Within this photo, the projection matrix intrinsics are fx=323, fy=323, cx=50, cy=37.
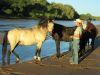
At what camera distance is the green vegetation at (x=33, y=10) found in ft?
284

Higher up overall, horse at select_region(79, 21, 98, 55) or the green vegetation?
horse at select_region(79, 21, 98, 55)

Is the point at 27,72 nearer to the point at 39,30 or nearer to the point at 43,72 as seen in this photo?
the point at 43,72

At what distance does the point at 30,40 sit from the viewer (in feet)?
43.9

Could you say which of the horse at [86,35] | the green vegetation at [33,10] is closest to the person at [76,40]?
the horse at [86,35]

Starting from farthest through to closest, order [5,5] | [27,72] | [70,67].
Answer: [5,5]
[70,67]
[27,72]

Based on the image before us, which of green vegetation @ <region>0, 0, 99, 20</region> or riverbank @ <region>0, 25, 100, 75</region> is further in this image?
green vegetation @ <region>0, 0, 99, 20</region>

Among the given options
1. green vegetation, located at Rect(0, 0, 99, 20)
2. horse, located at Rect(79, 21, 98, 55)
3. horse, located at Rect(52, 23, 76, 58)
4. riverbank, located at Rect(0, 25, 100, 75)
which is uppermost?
horse, located at Rect(52, 23, 76, 58)

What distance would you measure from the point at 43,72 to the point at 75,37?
272 cm

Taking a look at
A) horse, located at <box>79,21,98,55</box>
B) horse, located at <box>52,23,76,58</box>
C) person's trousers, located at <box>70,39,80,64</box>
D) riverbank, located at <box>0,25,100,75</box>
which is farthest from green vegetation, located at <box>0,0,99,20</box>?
person's trousers, located at <box>70,39,80,64</box>

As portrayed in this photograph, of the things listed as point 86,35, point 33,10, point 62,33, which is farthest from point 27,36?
point 33,10

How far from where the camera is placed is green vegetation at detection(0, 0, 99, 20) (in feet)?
284

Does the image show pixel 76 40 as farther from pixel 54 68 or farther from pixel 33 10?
pixel 33 10

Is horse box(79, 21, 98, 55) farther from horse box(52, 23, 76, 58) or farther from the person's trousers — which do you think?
the person's trousers

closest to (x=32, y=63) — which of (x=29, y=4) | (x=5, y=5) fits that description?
(x=5, y=5)
